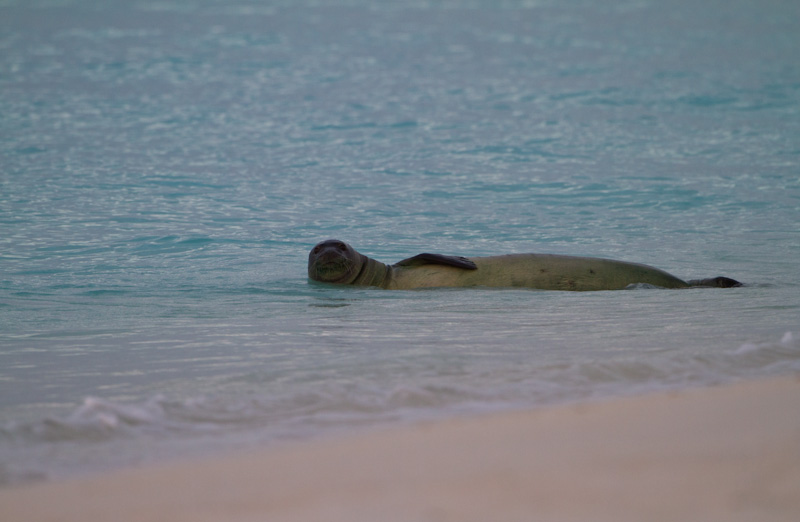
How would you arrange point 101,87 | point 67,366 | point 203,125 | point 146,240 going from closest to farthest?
1. point 67,366
2. point 146,240
3. point 203,125
4. point 101,87

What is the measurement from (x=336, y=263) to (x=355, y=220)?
388 cm

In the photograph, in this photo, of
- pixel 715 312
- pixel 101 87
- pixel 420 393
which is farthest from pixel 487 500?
pixel 101 87

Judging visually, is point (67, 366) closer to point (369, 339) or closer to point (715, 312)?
point (369, 339)

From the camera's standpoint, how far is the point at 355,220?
1059 centimetres

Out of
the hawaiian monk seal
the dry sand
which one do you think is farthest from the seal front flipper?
the dry sand

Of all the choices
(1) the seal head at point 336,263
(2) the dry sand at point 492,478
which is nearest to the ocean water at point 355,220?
(1) the seal head at point 336,263

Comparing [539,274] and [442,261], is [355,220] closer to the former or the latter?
[442,261]

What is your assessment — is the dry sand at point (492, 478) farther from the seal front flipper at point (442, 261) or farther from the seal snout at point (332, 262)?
the seal snout at point (332, 262)

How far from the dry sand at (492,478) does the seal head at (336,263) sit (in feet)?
11.3

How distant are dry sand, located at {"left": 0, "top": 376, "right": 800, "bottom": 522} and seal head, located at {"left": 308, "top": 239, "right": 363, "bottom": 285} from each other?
3.45 metres

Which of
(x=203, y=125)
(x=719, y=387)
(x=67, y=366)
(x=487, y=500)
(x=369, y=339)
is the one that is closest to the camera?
(x=487, y=500)

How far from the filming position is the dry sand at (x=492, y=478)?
2561mm

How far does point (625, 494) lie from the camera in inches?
104

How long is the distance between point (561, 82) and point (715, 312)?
16349 mm
